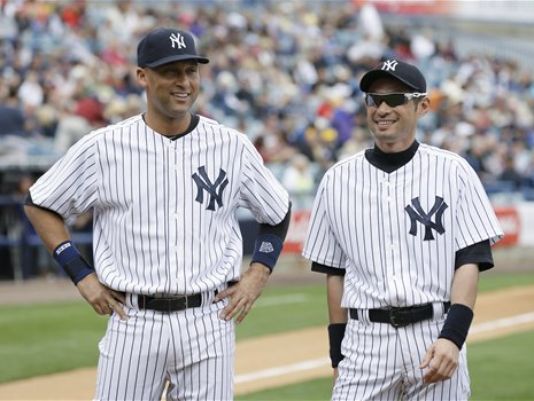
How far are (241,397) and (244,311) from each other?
4.08m

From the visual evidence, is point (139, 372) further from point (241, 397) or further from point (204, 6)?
point (204, 6)

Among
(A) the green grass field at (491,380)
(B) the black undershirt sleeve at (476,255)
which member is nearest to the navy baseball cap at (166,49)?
(B) the black undershirt sleeve at (476,255)

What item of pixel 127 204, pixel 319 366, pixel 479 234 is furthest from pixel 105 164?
pixel 319 366

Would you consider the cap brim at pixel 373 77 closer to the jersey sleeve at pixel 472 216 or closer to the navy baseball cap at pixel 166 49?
the jersey sleeve at pixel 472 216

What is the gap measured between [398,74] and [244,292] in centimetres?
106

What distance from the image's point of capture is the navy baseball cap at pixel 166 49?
472 cm

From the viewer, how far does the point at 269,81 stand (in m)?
23.1

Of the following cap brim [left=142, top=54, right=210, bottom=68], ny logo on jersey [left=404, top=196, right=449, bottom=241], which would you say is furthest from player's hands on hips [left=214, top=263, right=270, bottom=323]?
cap brim [left=142, top=54, right=210, bottom=68]

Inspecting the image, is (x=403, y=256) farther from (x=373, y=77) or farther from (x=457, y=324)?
(x=373, y=77)

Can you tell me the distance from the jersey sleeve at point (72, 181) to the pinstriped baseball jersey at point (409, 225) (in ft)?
3.22

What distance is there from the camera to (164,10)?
25062mm

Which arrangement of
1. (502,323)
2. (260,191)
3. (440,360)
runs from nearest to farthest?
1. (440,360)
2. (260,191)
3. (502,323)

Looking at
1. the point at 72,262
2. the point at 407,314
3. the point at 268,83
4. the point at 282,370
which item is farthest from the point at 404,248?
the point at 268,83

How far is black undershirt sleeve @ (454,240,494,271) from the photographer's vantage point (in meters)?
4.72
